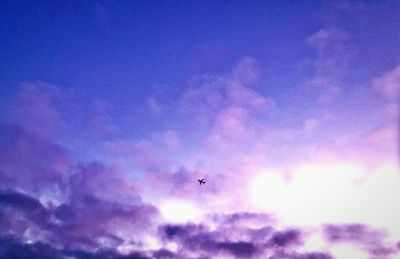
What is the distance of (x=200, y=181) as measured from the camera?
464 ft

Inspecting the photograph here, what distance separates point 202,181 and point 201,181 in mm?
593

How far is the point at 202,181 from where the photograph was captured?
464ft

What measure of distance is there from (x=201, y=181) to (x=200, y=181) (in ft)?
1.95

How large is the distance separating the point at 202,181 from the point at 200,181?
3.89 ft

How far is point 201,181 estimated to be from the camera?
14138 cm
